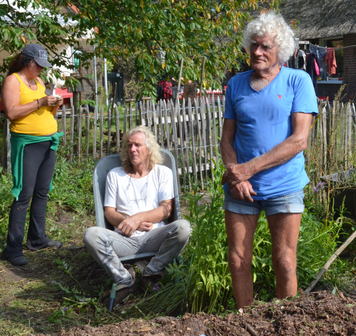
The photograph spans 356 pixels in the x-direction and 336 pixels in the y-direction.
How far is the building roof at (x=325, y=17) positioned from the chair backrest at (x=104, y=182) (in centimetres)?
1462

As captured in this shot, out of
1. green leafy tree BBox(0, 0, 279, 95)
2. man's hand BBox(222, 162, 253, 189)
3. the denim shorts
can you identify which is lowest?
the denim shorts

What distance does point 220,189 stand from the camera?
3127 millimetres

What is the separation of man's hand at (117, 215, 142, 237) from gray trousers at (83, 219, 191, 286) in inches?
1.8

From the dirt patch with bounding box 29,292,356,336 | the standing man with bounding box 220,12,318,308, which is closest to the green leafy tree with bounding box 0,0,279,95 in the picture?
the standing man with bounding box 220,12,318,308

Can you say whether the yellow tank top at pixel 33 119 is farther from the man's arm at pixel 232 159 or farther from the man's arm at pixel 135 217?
the man's arm at pixel 232 159

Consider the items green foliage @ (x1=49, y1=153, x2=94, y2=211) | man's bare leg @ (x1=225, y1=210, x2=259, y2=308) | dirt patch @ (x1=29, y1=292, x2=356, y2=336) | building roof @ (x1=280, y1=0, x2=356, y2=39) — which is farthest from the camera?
building roof @ (x1=280, y1=0, x2=356, y2=39)

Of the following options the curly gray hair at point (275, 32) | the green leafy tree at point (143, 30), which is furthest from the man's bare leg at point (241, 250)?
the green leafy tree at point (143, 30)

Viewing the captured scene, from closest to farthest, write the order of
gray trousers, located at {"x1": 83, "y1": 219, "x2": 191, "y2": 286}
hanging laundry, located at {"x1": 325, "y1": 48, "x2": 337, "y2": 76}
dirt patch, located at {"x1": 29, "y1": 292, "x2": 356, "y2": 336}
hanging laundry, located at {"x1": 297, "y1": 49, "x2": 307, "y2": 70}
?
dirt patch, located at {"x1": 29, "y1": 292, "x2": 356, "y2": 336} → gray trousers, located at {"x1": 83, "y1": 219, "x2": 191, "y2": 286} → hanging laundry, located at {"x1": 297, "y1": 49, "x2": 307, "y2": 70} → hanging laundry, located at {"x1": 325, "y1": 48, "x2": 337, "y2": 76}

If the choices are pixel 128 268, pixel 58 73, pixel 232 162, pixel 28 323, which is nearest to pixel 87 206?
pixel 58 73

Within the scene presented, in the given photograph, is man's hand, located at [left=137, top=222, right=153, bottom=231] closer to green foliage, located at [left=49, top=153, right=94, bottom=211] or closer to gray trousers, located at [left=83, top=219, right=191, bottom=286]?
gray trousers, located at [left=83, top=219, right=191, bottom=286]

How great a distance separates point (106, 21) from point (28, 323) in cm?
489

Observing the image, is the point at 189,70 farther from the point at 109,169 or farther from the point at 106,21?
the point at 109,169

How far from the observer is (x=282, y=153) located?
87.7 inches

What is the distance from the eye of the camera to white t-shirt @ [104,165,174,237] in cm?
354
